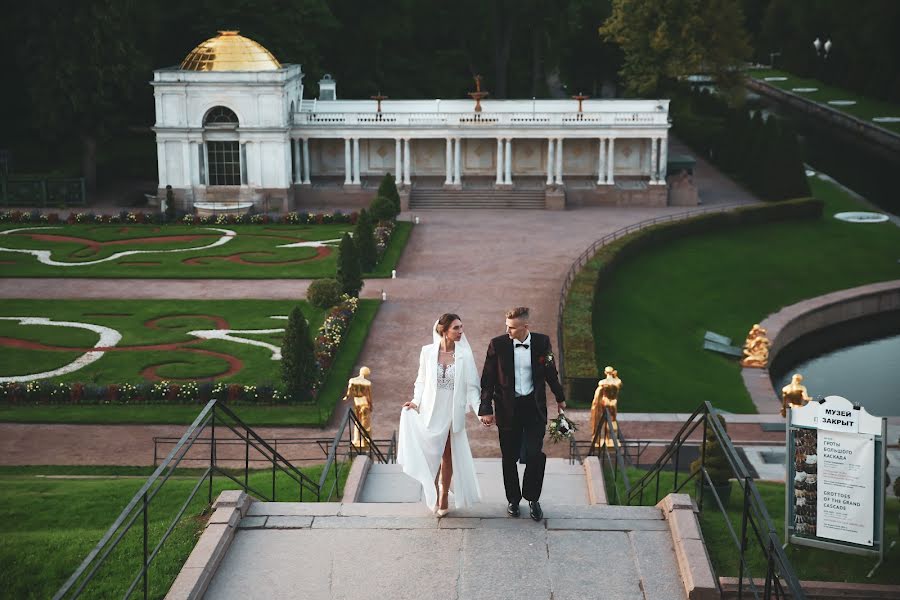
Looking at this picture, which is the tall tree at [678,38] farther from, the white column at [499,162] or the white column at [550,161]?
the white column at [499,162]

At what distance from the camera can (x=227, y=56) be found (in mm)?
68438

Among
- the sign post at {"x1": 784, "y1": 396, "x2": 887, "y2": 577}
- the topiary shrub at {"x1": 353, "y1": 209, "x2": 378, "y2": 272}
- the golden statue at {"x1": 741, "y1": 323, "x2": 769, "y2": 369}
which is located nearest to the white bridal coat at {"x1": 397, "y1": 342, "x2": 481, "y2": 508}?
the sign post at {"x1": 784, "y1": 396, "x2": 887, "y2": 577}

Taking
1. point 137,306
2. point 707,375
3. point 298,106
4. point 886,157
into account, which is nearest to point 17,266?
point 137,306

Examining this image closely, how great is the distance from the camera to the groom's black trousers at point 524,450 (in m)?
17.2

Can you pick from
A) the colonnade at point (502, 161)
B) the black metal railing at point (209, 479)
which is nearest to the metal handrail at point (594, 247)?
the colonnade at point (502, 161)

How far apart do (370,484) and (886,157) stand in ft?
302

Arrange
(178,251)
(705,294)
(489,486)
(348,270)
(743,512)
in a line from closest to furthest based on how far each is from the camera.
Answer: (743,512)
(489,486)
(348,270)
(705,294)
(178,251)

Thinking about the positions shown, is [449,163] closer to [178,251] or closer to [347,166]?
[347,166]

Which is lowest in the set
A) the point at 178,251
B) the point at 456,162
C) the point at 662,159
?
the point at 178,251

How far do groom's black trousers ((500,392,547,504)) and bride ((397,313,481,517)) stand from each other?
0.50m

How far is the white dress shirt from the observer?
1731 cm

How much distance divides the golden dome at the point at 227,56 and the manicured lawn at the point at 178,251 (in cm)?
925

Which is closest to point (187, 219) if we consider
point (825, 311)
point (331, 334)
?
point (331, 334)

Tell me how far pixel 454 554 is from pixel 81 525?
8.57 meters
